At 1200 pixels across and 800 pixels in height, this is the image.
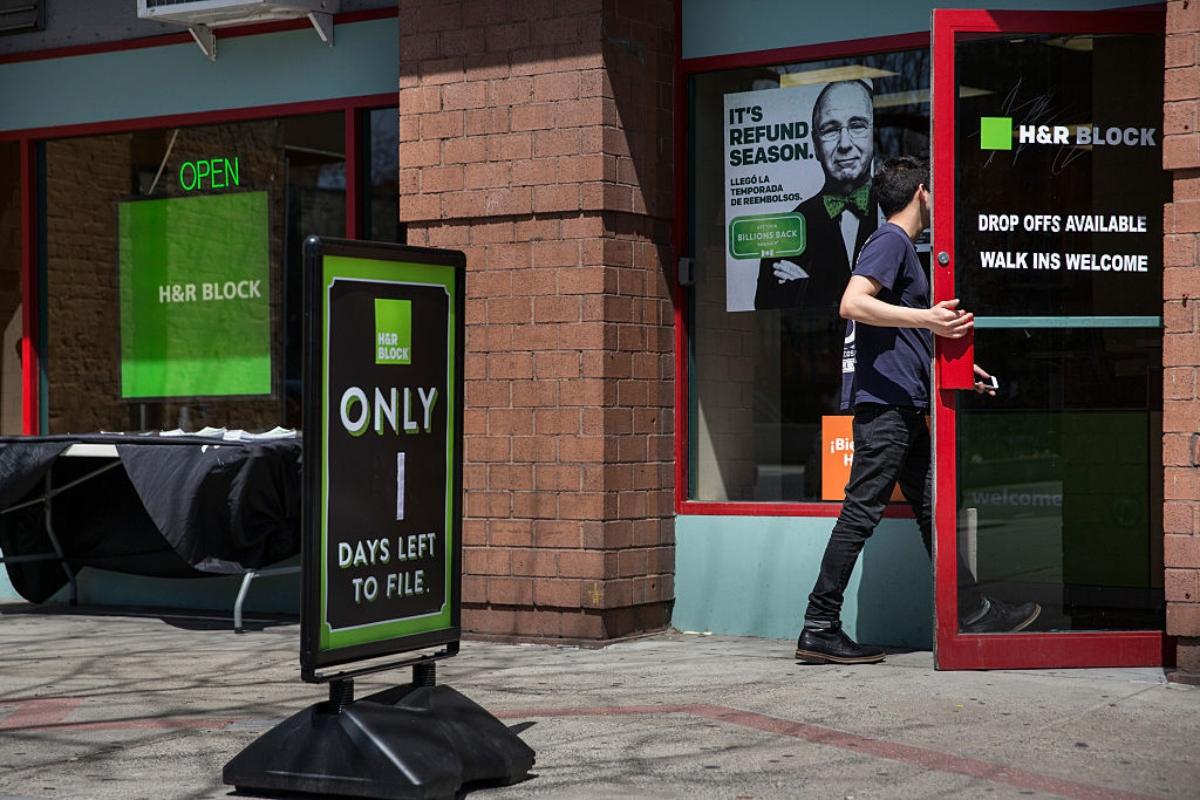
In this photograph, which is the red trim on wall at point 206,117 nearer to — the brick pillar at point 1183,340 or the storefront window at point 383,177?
the storefront window at point 383,177

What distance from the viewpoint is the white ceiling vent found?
9.23 meters

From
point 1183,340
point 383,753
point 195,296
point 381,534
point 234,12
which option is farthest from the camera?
point 195,296

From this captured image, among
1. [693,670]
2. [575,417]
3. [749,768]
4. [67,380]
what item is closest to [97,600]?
[67,380]

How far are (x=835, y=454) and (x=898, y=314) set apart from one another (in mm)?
1430

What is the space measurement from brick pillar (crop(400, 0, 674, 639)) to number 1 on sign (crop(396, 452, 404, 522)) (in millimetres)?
2730

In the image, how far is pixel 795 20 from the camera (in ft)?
27.2

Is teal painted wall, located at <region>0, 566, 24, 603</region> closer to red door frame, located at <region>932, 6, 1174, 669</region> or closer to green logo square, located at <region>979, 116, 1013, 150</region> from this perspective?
red door frame, located at <region>932, 6, 1174, 669</region>

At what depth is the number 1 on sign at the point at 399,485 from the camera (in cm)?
536

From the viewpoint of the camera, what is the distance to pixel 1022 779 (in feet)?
16.9

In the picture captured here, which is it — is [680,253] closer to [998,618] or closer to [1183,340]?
[998,618]

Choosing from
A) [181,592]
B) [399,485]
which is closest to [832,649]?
[399,485]

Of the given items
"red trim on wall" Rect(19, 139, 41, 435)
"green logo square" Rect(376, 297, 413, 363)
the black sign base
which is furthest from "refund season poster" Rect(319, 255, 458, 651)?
"red trim on wall" Rect(19, 139, 41, 435)

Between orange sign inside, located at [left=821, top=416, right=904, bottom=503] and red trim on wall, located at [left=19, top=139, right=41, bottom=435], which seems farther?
red trim on wall, located at [left=19, top=139, right=41, bottom=435]

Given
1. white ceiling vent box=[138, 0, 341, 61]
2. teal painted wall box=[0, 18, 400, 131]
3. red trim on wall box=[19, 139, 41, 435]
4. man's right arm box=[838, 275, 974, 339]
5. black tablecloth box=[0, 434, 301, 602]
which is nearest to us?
man's right arm box=[838, 275, 974, 339]
